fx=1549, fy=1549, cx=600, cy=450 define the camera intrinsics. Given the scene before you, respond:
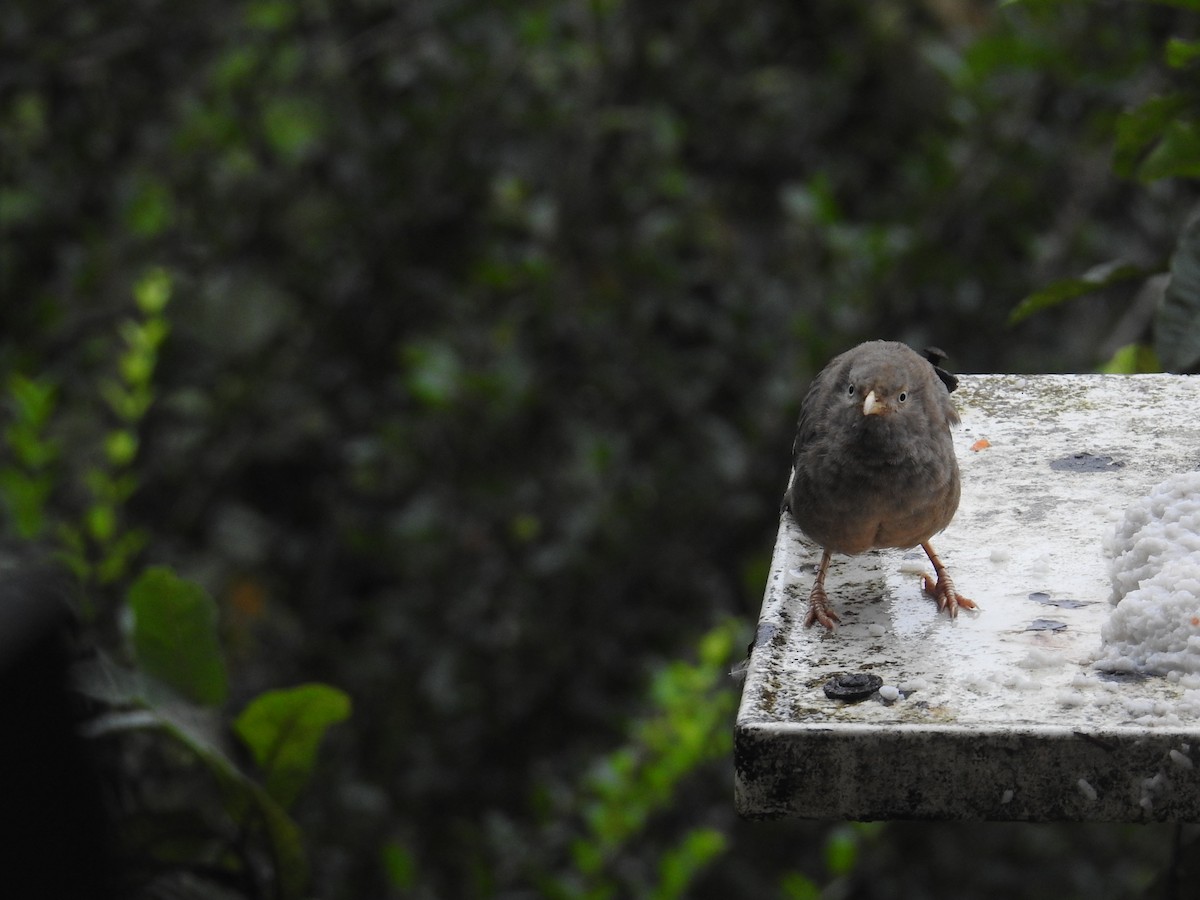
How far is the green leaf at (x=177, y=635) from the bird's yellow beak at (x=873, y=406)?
1.05m

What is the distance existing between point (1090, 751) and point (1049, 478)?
0.83 meters

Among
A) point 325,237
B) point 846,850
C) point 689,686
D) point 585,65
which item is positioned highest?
point 585,65

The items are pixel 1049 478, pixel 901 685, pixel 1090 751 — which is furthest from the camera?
pixel 1049 478

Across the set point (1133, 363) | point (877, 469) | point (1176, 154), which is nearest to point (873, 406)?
point (877, 469)

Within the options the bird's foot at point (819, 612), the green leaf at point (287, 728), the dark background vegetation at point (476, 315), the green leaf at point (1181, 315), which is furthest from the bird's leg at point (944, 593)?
the dark background vegetation at point (476, 315)

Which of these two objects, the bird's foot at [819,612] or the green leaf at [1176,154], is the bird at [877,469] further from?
the green leaf at [1176,154]

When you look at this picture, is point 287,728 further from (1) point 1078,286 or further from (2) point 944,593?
(1) point 1078,286

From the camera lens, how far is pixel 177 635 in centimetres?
240

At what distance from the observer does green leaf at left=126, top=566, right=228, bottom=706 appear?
237 cm

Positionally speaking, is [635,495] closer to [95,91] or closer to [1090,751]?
[95,91]

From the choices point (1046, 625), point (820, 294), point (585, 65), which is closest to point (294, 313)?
point (585, 65)

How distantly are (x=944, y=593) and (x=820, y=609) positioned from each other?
0.16m

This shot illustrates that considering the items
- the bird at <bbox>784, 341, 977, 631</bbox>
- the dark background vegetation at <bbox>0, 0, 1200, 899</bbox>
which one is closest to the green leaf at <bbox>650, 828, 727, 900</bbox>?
the dark background vegetation at <bbox>0, 0, 1200, 899</bbox>

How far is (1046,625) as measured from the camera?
1864 mm
